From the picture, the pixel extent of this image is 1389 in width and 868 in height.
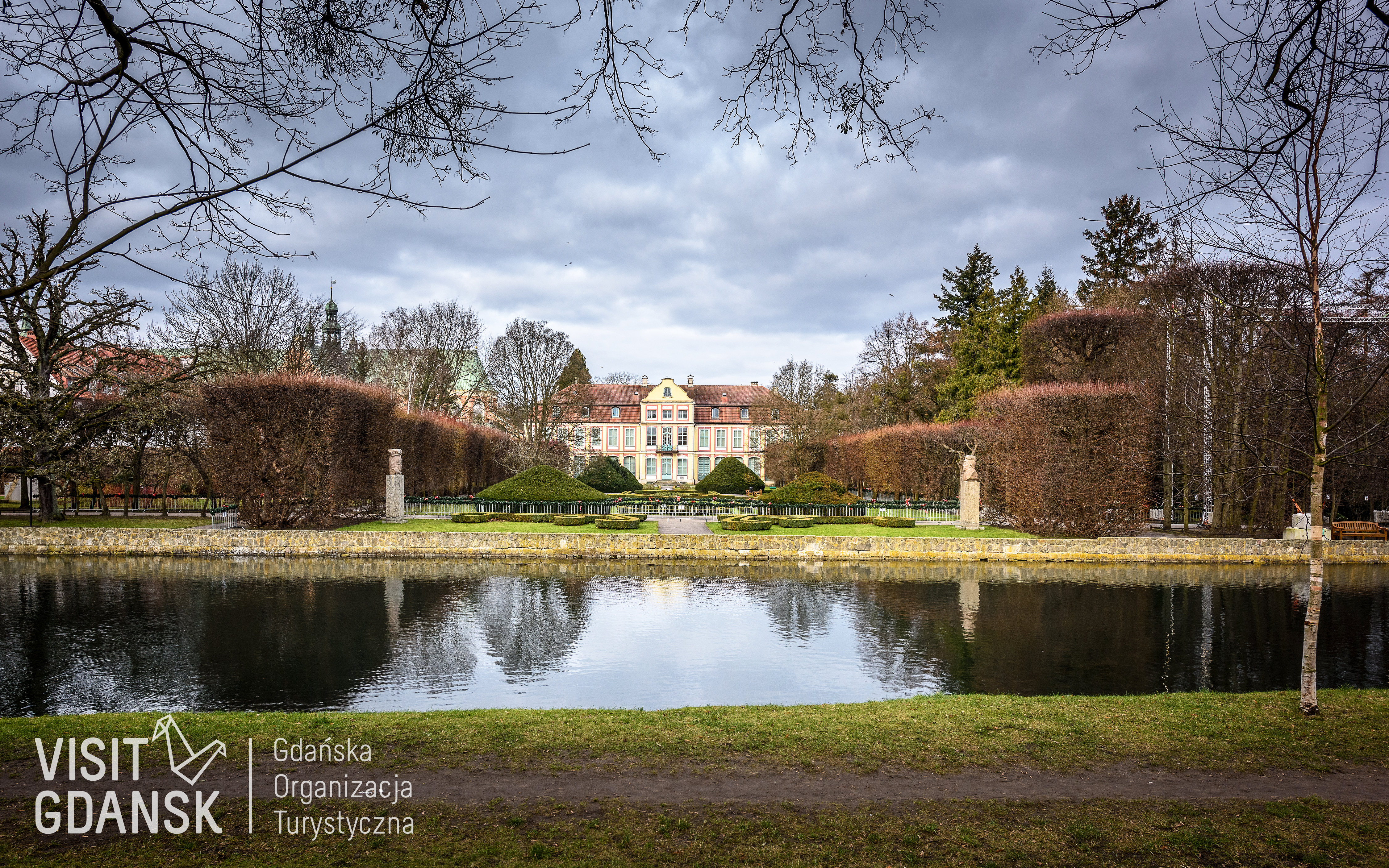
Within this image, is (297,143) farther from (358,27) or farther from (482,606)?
(482,606)

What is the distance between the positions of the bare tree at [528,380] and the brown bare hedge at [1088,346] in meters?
21.7

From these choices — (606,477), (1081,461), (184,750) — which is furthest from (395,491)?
(1081,461)

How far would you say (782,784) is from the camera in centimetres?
449

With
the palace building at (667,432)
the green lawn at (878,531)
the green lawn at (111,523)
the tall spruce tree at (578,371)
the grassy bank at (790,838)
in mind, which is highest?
the tall spruce tree at (578,371)

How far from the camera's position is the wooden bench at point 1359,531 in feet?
64.5

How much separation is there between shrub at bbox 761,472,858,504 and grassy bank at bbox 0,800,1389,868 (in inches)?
814

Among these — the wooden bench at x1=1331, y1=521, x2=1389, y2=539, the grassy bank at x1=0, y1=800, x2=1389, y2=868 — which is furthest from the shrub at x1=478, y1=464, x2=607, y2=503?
the wooden bench at x1=1331, y1=521, x2=1389, y2=539

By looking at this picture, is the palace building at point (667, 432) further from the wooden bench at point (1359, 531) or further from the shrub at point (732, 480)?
the wooden bench at point (1359, 531)

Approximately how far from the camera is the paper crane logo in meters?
4.53

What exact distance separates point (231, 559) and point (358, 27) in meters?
18.2

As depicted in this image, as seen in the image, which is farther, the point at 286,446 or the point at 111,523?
the point at 111,523

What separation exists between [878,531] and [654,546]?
23.8ft

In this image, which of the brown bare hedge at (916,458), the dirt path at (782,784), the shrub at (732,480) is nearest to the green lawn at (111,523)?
the dirt path at (782,784)

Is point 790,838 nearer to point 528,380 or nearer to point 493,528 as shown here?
point 493,528
